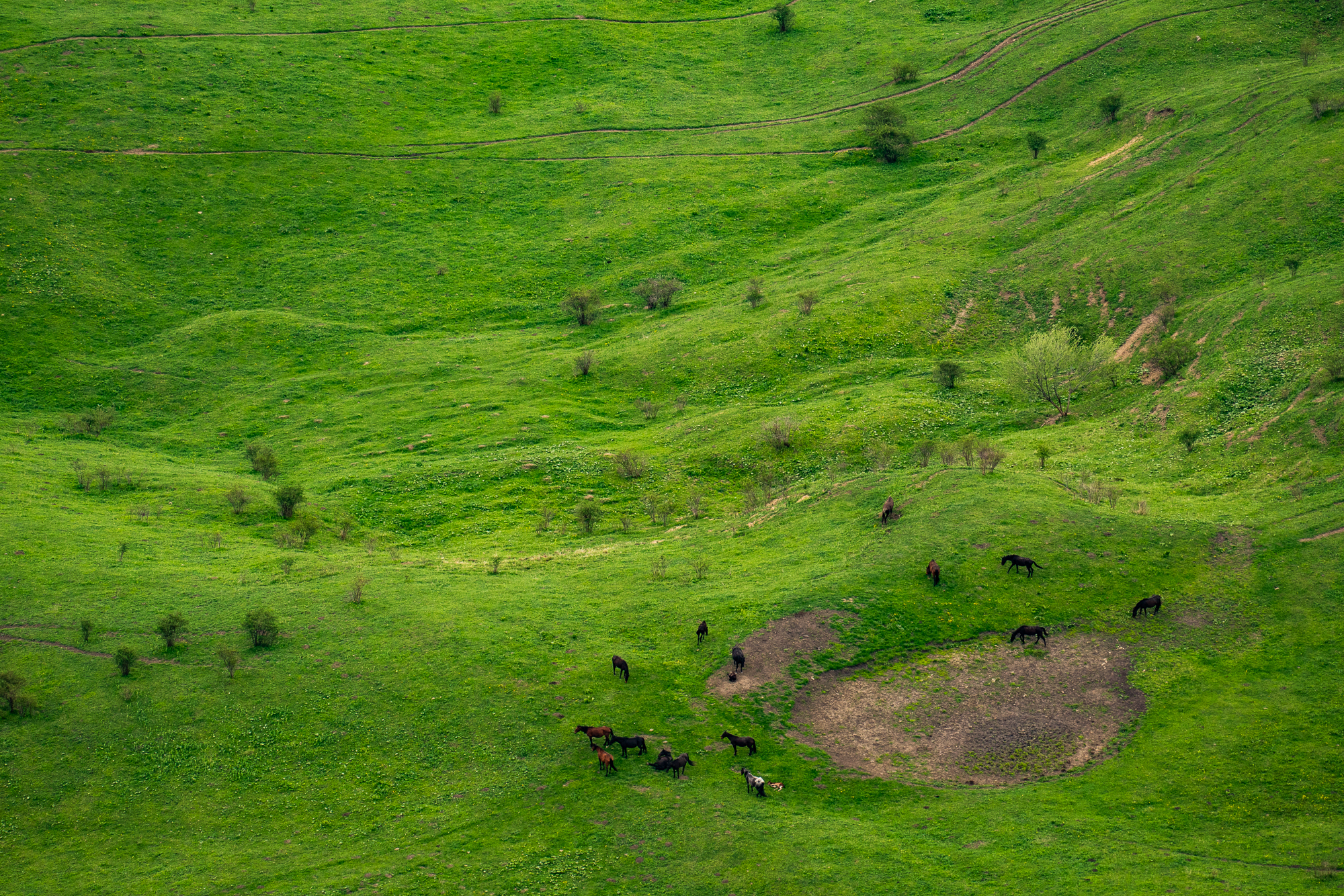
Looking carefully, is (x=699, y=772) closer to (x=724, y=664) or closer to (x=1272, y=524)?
(x=724, y=664)

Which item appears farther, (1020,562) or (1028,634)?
(1020,562)

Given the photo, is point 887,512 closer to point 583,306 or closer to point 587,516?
point 587,516

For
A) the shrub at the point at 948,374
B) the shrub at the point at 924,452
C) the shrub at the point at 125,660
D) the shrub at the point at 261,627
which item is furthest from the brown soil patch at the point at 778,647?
the shrub at the point at 948,374

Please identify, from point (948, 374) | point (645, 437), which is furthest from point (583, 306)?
point (948, 374)

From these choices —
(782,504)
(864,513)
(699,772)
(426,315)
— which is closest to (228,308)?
(426,315)

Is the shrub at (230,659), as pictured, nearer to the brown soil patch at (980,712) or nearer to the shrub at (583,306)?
the brown soil patch at (980,712)

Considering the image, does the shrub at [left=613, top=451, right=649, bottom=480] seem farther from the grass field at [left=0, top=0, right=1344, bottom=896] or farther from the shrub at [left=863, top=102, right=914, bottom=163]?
the shrub at [left=863, top=102, right=914, bottom=163]
